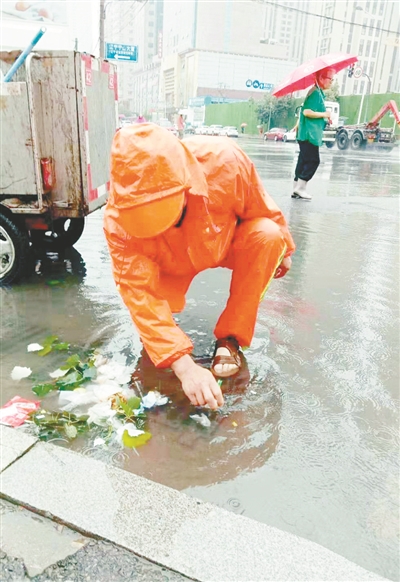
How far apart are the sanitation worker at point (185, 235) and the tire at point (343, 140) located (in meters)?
23.7

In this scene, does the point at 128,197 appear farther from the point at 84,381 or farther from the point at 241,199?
the point at 84,381

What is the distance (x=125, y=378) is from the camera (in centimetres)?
259

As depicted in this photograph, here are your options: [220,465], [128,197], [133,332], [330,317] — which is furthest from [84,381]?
[330,317]

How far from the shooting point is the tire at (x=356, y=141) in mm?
24016

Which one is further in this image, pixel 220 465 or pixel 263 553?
pixel 220 465

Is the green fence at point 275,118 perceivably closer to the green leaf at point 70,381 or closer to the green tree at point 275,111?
the green tree at point 275,111

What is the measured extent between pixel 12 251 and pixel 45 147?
0.80 metres

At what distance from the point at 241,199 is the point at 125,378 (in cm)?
109

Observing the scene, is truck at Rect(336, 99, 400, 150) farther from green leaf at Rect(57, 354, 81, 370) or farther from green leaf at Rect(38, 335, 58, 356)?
green leaf at Rect(57, 354, 81, 370)

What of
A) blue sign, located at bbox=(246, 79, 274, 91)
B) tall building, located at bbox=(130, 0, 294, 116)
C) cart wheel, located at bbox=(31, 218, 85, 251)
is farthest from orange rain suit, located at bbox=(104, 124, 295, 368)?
tall building, located at bbox=(130, 0, 294, 116)

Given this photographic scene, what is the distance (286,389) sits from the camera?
99.8 inches

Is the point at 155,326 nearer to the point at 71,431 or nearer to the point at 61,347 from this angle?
the point at 71,431

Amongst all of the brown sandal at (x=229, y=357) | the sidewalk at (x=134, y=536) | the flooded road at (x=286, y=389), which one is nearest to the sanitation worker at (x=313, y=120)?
the flooded road at (x=286, y=389)

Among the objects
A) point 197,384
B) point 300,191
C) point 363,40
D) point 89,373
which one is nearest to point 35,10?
point 300,191
